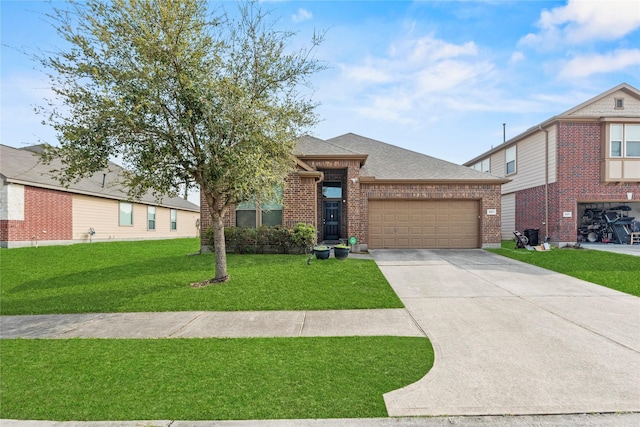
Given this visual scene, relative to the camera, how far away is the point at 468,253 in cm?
1323

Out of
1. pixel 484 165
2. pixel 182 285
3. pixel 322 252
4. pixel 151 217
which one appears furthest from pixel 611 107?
pixel 151 217

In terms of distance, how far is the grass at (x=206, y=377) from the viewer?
2926mm

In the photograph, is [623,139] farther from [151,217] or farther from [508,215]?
[151,217]

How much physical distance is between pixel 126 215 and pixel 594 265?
24.6 metres

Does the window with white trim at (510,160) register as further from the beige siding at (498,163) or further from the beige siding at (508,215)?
the beige siding at (508,215)

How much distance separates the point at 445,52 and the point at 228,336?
11.1 metres

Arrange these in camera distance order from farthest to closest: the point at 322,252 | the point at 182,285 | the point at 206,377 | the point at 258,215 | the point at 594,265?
the point at 258,215 → the point at 322,252 → the point at 594,265 → the point at 182,285 → the point at 206,377

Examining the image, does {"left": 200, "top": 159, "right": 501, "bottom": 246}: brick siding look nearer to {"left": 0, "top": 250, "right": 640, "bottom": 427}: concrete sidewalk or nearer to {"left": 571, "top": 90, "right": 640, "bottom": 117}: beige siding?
{"left": 0, "top": 250, "right": 640, "bottom": 427}: concrete sidewalk

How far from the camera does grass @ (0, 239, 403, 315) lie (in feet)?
21.3

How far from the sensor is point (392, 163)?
16.4 meters

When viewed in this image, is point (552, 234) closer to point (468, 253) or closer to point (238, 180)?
point (468, 253)

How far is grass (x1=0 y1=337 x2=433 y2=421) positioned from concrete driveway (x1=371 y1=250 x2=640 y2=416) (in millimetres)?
458

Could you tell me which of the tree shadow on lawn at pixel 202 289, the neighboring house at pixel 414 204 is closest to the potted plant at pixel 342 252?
the tree shadow on lawn at pixel 202 289

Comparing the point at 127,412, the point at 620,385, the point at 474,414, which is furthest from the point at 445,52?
the point at 127,412
